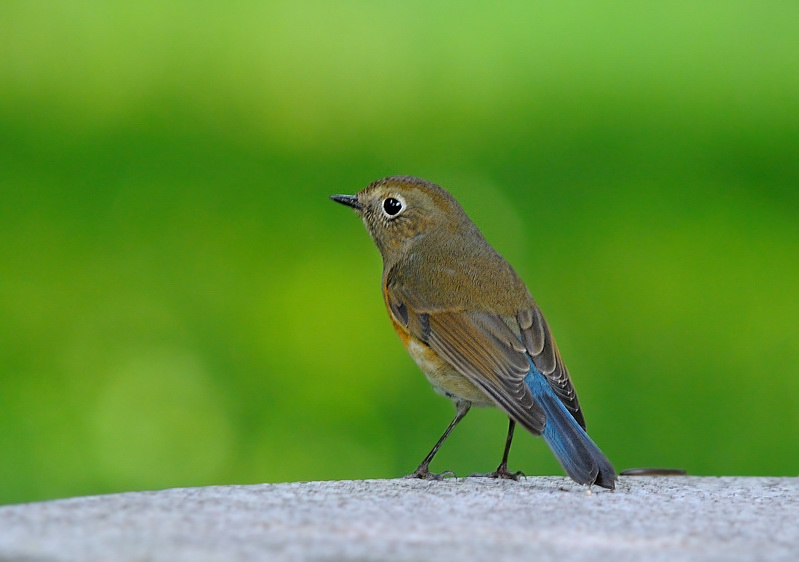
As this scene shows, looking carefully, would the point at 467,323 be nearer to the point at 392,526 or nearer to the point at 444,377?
the point at 444,377

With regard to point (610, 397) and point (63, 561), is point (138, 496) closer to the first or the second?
point (63, 561)

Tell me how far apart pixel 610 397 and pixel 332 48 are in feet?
13.9

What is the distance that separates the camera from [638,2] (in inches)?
387

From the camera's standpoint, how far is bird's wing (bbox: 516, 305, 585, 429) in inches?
168

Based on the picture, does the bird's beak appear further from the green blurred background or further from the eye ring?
the green blurred background

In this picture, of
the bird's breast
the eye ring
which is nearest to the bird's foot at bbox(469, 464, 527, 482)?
the bird's breast

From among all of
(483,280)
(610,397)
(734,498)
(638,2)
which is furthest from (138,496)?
(638,2)

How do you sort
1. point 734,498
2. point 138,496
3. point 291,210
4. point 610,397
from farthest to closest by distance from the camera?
point 291,210 < point 610,397 < point 734,498 < point 138,496

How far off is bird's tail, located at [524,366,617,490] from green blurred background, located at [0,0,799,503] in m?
1.71

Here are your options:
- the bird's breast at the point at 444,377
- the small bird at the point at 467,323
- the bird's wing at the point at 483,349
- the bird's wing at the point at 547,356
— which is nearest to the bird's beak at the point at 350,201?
the small bird at the point at 467,323

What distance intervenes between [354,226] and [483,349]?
356cm

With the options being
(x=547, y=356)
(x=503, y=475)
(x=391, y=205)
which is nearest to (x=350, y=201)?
(x=391, y=205)

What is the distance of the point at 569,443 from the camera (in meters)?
3.90

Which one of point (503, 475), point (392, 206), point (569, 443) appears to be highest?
point (392, 206)
